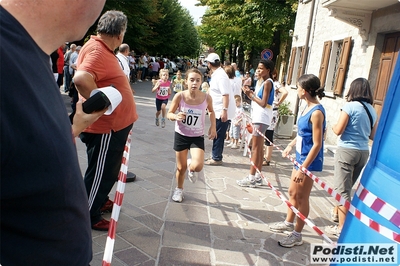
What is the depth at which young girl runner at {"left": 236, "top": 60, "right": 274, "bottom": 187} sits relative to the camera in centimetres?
533

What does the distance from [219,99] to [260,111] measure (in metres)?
1.03

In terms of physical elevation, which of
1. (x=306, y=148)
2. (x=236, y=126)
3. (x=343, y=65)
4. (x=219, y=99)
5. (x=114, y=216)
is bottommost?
(x=236, y=126)

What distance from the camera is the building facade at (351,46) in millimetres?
8172

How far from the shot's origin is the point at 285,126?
32.7 ft

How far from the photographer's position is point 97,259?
295cm

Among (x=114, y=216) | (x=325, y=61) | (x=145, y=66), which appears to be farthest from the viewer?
(x=145, y=66)

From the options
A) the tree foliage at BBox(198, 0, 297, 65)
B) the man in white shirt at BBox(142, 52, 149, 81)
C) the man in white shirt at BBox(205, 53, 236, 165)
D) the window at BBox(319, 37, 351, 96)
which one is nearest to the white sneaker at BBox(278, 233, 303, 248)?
the man in white shirt at BBox(205, 53, 236, 165)

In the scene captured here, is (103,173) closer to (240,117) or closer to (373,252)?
(373,252)

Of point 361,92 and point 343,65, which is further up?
point 343,65

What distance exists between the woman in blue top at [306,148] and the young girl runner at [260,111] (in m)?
1.67

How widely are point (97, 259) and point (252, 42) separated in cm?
2334

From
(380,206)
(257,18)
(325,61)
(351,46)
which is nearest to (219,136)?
(380,206)

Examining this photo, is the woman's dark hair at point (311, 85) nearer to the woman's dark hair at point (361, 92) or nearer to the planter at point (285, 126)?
the woman's dark hair at point (361, 92)

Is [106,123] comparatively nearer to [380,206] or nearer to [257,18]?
[380,206]
